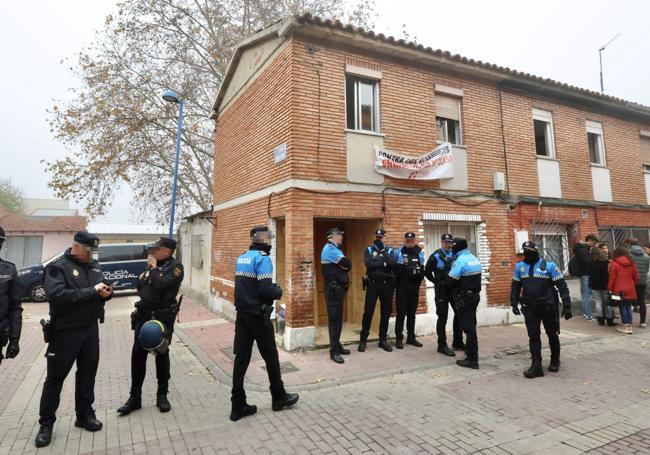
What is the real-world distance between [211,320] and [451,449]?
24.3 feet

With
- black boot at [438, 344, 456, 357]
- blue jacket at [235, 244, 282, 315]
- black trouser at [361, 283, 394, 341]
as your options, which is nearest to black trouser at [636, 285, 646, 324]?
black boot at [438, 344, 456, 357]

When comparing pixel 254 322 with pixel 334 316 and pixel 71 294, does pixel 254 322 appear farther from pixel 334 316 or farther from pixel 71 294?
pixel 334 316

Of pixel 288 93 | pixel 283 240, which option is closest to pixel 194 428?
pixel 283 240

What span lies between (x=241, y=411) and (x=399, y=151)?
5.80 metres

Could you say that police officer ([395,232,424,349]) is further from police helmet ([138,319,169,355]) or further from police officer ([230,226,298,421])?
police helmet ([138,319,169,355])

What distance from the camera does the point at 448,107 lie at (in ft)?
28.4

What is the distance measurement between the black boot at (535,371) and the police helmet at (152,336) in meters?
4.83

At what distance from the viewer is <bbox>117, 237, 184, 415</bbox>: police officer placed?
404 centimetres

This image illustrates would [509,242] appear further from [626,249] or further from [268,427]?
[268,427]

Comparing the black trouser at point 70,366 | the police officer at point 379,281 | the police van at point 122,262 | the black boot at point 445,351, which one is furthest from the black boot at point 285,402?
the police van at point 122,262

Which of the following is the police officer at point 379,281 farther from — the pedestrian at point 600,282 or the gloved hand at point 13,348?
the pedestrian at point 600,282

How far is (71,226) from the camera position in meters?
23.8

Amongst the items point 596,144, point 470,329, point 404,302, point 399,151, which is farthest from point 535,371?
point 596,144

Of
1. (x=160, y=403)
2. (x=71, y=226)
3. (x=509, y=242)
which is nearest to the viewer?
(x=160, y=403)
